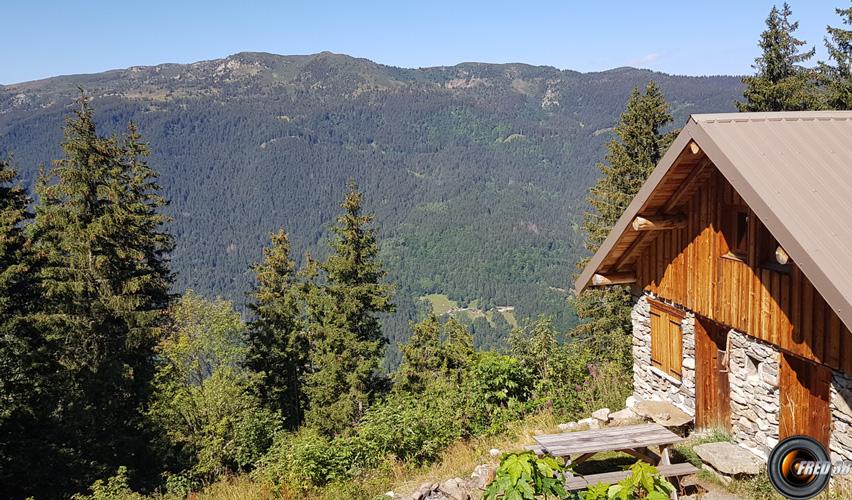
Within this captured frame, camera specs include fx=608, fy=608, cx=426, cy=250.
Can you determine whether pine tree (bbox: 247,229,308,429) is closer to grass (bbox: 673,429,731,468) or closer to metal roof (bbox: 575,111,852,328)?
grass (bbox: 673,429,731,468)

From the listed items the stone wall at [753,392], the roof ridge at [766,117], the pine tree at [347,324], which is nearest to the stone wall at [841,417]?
the stone wall at [753,392]

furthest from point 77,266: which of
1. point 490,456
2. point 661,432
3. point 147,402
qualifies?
point 661,432

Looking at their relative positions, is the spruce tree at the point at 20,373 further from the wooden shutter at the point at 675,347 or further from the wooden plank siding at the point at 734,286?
the wooden plank siding at the point at 734,286

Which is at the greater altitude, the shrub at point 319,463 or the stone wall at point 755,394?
the stone wall at point 755,394

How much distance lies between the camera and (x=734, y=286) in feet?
29.1

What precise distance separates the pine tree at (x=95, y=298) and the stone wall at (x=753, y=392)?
17.4m

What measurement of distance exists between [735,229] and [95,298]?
21.1 m

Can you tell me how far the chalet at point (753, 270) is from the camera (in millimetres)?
6965

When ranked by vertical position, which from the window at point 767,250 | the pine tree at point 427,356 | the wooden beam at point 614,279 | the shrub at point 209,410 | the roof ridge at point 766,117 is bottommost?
the pine tree at point 427,356

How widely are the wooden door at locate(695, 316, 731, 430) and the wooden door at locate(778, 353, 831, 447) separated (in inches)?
62.4

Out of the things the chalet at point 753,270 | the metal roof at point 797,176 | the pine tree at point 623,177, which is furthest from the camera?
the pine tree at point 623,177

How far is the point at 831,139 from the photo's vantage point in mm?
8266

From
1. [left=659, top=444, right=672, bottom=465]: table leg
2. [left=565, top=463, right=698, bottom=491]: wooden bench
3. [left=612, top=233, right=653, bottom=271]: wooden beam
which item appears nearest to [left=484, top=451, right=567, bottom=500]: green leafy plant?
[left=565, top=463, right=698, bottom=491]: wooden bench

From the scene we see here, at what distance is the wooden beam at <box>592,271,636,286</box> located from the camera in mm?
11836
